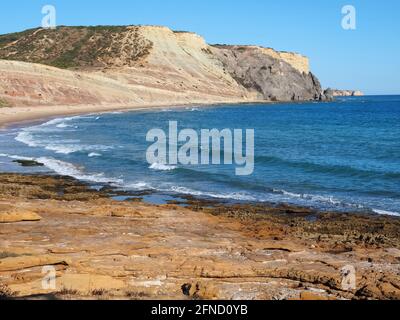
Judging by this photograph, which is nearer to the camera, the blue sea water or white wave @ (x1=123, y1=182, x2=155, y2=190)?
the blue sea water

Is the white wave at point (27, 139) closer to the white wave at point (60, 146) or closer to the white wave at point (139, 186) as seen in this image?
the white wave at point (60, 146)

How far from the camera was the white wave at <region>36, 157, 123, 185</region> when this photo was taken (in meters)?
22.0

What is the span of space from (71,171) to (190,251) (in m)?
14.8

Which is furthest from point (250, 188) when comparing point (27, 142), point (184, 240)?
point (27, 142)

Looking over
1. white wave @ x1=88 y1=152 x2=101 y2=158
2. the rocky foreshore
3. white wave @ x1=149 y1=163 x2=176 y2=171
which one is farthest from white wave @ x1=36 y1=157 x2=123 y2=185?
the rocky foreshore

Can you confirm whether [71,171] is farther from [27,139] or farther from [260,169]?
[27,139]

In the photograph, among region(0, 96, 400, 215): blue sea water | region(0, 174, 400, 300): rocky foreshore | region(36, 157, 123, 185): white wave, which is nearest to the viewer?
region(0, 174, 400, 300): rocky foreshore

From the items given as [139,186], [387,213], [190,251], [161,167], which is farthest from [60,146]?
[190,251]

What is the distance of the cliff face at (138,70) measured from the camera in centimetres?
7775

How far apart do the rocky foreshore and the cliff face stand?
5986 centimetres

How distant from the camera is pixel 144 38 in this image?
393 ft

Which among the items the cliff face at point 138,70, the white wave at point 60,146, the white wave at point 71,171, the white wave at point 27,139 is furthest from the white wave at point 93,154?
→ the cliff face at point 138,70

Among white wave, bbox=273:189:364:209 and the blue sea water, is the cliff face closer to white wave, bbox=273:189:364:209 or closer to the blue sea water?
the blue sea water
